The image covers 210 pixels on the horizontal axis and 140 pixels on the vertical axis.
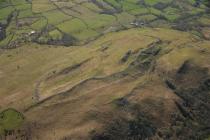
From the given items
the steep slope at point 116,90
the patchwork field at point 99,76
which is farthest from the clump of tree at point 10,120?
the steep slope at point 116,90

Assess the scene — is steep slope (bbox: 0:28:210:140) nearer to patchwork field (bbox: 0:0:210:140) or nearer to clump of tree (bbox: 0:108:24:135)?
patchwork field (bbox: 0:0:210:140)

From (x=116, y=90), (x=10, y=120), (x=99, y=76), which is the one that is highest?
(x=116, y=90)

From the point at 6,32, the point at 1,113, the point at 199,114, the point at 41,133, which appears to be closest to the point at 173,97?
the point at 199,114

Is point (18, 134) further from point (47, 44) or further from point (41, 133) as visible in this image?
point (47, 44)

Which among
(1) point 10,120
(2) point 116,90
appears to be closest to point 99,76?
(2) point 116,90

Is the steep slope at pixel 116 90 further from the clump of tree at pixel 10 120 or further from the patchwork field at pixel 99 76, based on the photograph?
the clump of tree at pixel 10 120

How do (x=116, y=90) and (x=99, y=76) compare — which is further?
(x=99, y=76)

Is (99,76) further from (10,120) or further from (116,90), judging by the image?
(10,120)

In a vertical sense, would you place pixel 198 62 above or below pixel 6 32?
above
